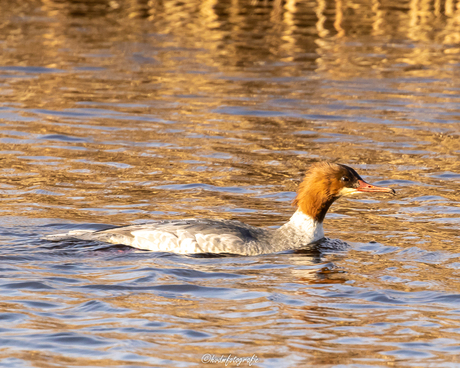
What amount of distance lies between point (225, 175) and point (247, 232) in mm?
3127

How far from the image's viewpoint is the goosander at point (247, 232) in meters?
8.45

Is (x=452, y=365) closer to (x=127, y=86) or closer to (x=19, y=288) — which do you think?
(x=19, y=288)

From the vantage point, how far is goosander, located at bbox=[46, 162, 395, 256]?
27.7 ft

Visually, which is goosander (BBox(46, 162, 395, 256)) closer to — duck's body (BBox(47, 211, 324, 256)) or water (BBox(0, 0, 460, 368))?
duck's body (BBox(47, 211, 324, 256))

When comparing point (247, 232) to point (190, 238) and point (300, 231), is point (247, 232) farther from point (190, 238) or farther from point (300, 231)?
point (300, 231)

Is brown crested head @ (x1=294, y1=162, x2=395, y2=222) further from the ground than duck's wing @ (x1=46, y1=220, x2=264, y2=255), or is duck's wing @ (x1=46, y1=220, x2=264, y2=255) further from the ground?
brown crested head @ (x1=294, y1=162, x2=395, y2=222)

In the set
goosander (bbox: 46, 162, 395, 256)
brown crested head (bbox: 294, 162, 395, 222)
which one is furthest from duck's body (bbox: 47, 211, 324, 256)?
brown crested head (bbox: 294, 162, 395, 222)

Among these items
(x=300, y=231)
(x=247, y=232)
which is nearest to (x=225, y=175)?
(x=300, y=231)

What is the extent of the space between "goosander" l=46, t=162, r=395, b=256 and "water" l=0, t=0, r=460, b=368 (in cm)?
17

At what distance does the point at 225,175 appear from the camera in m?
11.6

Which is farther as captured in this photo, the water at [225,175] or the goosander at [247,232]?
the goosander at [247,232]

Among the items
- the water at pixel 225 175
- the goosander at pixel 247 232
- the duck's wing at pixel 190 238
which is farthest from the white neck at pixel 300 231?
the duck's wing at pixel 190 238

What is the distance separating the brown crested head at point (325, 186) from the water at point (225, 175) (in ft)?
1.68

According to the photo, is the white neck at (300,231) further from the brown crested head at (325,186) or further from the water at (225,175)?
the water at (225,175)
